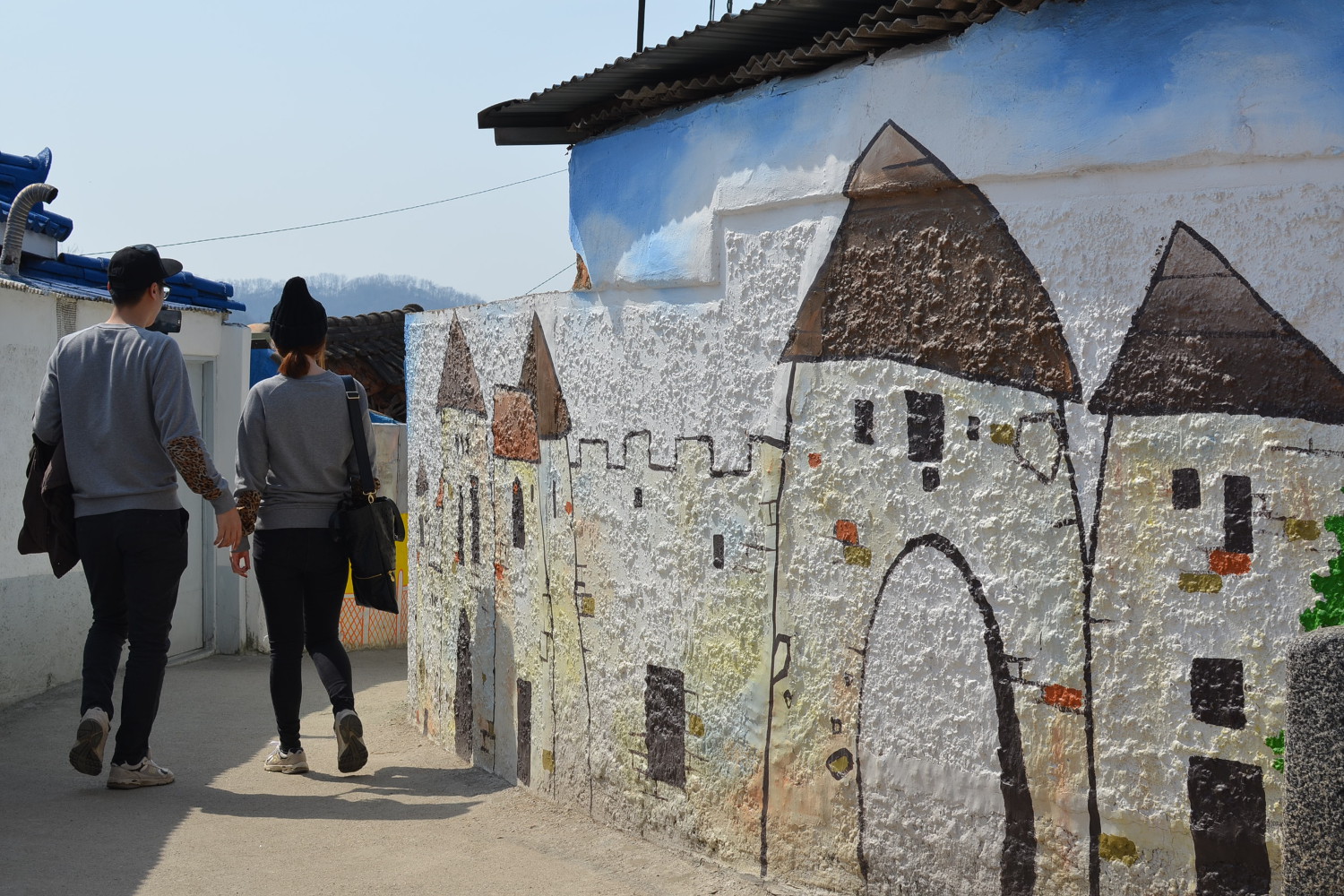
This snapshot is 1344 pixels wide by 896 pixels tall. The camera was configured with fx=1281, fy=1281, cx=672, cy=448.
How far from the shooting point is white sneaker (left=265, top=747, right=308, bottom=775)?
5.24m

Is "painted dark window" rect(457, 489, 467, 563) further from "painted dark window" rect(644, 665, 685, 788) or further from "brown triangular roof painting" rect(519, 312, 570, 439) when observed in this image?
"painted dark window" rect(644, 665, 685, 788)

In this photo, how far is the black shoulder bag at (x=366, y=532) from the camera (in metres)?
5.02

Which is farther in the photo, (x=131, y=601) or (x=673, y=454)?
(x=131, y=601)

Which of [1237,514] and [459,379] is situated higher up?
[459,379]

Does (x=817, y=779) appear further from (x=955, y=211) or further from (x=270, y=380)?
(x=270, y=380)

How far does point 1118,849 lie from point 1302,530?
0.84 metres

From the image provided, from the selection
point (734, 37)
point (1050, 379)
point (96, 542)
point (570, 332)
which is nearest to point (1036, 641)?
point (1050, 379)

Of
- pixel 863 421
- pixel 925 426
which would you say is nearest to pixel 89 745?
pixel 863 421

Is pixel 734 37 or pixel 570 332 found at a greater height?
pixel 734 37

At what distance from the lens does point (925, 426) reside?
3.30 m

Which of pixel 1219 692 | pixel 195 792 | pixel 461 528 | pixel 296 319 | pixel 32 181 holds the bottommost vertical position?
pixel 195 792

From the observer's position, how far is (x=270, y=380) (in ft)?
16.6

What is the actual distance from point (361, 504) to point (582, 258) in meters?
1.38

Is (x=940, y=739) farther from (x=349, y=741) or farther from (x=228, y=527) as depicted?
(x=228, y=527)
